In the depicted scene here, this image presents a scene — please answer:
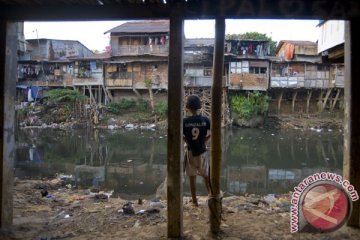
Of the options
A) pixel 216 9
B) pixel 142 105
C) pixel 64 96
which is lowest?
pixel 216 9

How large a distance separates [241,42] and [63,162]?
20904 millimetres

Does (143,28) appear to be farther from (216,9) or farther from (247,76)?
(216,9)

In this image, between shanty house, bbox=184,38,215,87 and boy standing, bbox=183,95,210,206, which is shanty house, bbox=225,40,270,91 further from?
boy standing, bbox=183,95,210,206

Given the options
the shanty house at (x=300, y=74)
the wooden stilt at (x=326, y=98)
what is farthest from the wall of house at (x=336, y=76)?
the wooden stilt at (x=326, y=98)

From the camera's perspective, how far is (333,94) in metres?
31.1

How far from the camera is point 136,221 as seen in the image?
15.4 ft

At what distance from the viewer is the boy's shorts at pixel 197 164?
4.81 m

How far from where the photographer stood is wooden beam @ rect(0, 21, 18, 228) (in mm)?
3984

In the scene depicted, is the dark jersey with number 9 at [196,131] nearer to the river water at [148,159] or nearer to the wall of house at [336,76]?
the river water at [148,159]

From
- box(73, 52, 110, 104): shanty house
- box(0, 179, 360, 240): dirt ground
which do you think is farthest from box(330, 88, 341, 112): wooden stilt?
box(0, 179, 360, 240): dirt ground

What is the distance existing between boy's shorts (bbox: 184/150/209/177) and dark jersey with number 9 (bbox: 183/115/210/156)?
71 mm

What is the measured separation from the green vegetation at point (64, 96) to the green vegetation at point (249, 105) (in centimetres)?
1328

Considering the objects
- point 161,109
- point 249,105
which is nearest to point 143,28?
point 161,109

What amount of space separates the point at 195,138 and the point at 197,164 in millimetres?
393
